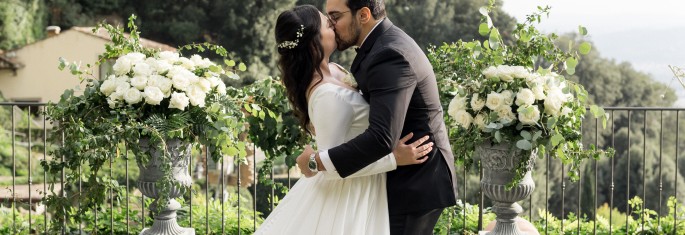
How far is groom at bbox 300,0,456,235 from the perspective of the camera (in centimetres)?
184

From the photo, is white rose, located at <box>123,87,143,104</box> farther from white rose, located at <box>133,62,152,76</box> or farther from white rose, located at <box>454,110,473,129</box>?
white rose, located at <box>454,110,473,129</box>

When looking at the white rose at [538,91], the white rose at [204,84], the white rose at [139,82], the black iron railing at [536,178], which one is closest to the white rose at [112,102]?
the white rose at [139,82]

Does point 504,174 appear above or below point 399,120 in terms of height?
below

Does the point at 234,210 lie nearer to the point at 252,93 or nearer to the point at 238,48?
the point at 252,93

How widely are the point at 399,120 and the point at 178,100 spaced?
4.72 ft

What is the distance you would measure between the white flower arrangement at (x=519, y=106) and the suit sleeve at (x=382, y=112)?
44.6 inches

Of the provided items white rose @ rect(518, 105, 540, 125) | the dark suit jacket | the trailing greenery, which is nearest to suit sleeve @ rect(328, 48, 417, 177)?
the dark suit jacket

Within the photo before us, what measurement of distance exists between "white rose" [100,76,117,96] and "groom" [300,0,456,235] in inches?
54.4

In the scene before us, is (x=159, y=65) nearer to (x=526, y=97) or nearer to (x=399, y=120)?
(x=526, y=97)

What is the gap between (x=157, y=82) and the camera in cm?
308

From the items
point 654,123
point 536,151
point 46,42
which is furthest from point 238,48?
point 536,151

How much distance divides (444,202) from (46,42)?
2706cm

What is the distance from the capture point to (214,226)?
422cm

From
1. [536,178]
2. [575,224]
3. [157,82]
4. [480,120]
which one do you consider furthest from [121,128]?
[536,178]
